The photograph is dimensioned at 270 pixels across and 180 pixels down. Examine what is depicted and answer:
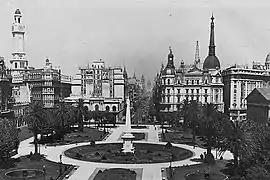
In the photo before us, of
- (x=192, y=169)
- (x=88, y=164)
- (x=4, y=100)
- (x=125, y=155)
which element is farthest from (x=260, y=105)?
(x=4, y=100)

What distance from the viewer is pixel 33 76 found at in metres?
162

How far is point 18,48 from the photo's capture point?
16338 centimetres

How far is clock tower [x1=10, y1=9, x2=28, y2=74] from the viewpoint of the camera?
527 feet

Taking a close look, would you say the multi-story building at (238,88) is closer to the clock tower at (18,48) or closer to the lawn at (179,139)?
the lawn at (179,139)

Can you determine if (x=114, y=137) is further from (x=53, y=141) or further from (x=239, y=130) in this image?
(x=239, y=130)

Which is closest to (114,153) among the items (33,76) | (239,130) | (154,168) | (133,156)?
(133,156)

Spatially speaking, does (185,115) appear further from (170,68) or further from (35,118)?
(170,68)

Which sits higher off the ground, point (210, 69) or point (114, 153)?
point (210, 69)

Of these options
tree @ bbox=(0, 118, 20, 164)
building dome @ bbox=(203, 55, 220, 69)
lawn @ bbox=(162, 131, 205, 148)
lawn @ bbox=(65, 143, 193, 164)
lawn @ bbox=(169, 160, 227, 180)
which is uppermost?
building dome @ bbox=(203, 55, 220, 69)

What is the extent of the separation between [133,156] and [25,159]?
19.3 metres

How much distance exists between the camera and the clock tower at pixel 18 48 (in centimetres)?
16075

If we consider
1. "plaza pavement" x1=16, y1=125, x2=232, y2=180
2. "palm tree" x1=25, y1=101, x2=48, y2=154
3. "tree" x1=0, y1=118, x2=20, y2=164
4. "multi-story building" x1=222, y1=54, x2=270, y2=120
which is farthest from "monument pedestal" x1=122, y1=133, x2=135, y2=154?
"multi-story building" x1=222, y1=54, x2=270, y2=120

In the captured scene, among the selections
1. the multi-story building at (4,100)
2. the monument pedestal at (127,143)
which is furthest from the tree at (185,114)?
the multi-story building at (4,100)

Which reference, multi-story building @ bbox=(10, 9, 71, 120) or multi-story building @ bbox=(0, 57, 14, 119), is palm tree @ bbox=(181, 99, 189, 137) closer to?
multi-story building @ bbox=(0, 57, 14, 119)
